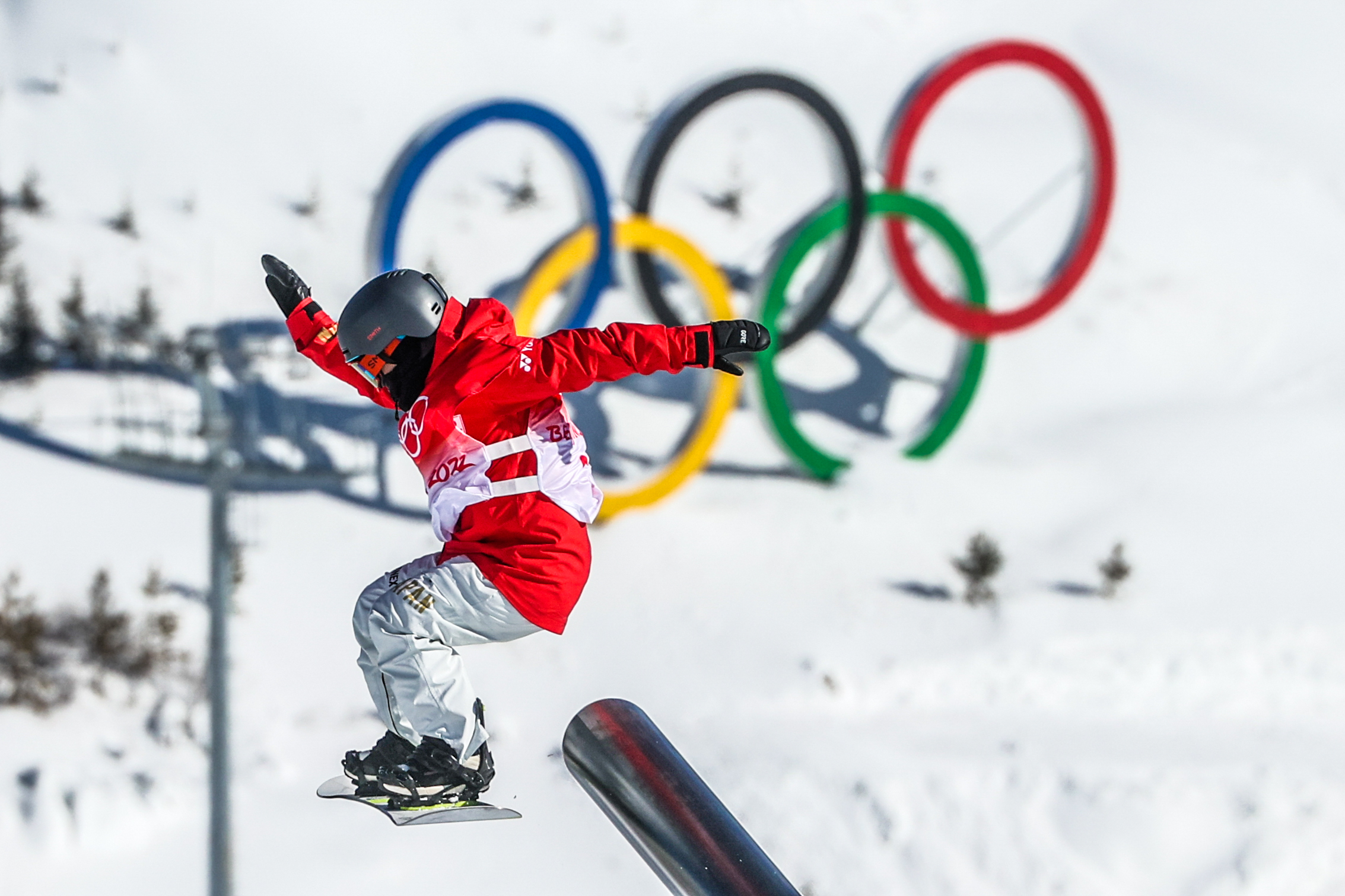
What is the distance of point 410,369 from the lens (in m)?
3.66

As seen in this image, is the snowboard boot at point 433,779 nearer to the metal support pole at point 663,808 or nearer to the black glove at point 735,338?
the metal support pole at point 663,808

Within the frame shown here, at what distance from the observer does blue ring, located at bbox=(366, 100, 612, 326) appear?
14.6 m

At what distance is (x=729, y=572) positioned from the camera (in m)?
18.0

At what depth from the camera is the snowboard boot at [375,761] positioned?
414cm

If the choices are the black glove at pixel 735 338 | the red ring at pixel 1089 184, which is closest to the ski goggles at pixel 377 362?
the black glove at pixel 735 338

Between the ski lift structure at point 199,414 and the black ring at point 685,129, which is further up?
the black ring at point 685,129

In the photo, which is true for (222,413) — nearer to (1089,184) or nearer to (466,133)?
(466,133)

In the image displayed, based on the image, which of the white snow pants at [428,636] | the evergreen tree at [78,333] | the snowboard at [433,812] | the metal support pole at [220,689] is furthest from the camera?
the evergreen tree at [78,333]

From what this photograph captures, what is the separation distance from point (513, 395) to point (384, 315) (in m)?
0.45

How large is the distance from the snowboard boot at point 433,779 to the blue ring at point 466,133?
10854 mm

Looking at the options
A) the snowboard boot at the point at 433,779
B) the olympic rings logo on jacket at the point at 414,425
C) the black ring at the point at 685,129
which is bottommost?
the snowboard boot at the point at 433,779

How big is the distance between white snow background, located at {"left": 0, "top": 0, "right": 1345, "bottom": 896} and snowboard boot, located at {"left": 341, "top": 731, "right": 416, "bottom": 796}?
355 inches

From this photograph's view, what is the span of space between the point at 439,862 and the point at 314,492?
6143 mm

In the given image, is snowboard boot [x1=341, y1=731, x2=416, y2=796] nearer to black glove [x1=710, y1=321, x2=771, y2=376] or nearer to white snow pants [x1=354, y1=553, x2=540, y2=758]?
white snow pants [x1=354, y1=553, x2=540, y2=758]
